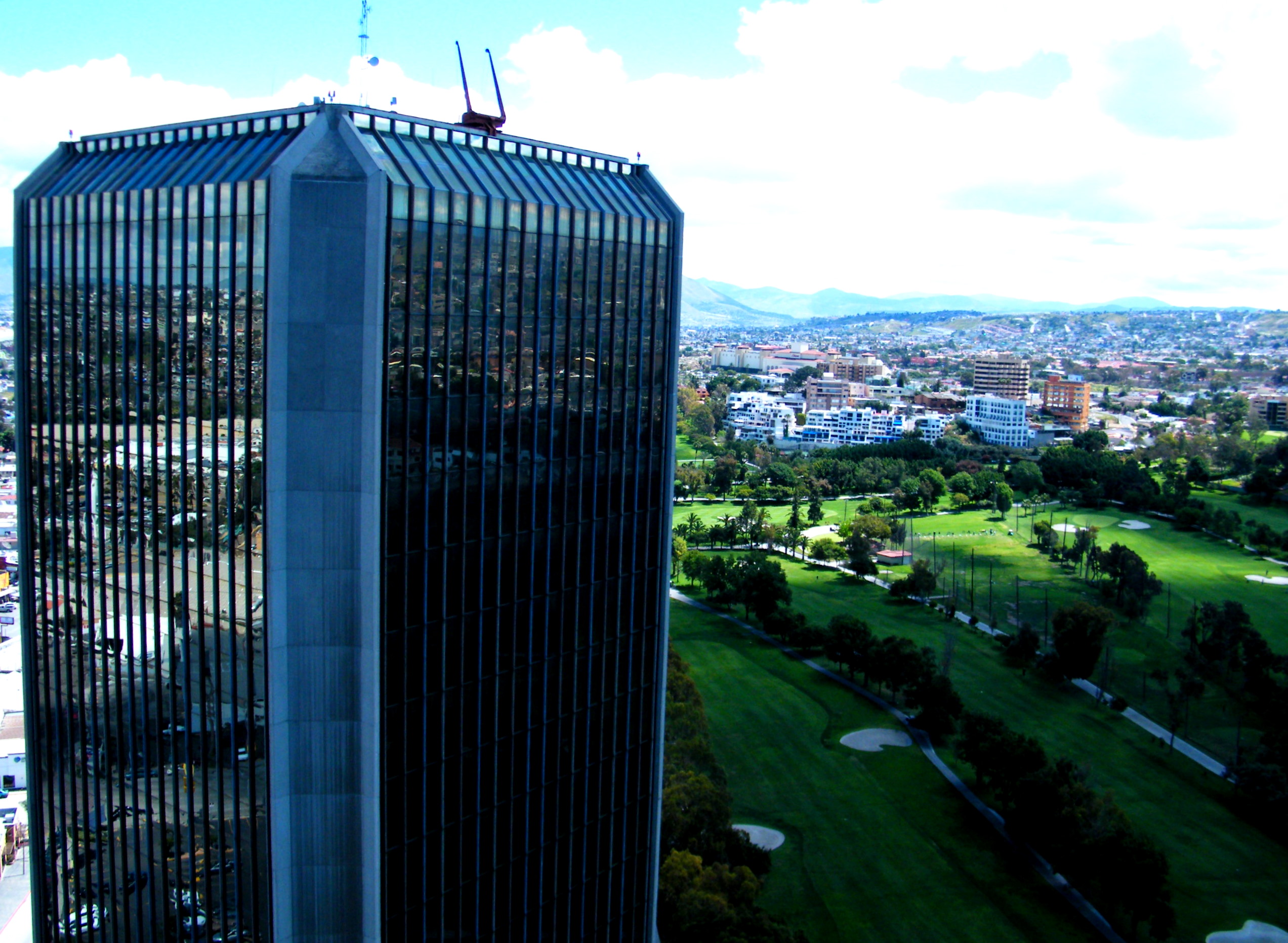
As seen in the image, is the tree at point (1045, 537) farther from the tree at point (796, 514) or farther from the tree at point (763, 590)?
the tree at point (763, 590)

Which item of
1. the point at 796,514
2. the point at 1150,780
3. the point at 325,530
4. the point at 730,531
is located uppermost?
the point at 325,530

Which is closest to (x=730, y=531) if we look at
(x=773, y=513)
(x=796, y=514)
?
(x=796, y=514)

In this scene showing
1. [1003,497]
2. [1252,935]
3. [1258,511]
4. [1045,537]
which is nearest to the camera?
[1252,935]

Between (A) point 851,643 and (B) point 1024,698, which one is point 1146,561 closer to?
(B) point 1024,698

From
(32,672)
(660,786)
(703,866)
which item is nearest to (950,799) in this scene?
(703,866)

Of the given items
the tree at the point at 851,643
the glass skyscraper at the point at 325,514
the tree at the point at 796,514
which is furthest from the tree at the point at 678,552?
the glass skyscraper at the point at 325,514

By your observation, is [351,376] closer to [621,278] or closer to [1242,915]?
[621,278]
